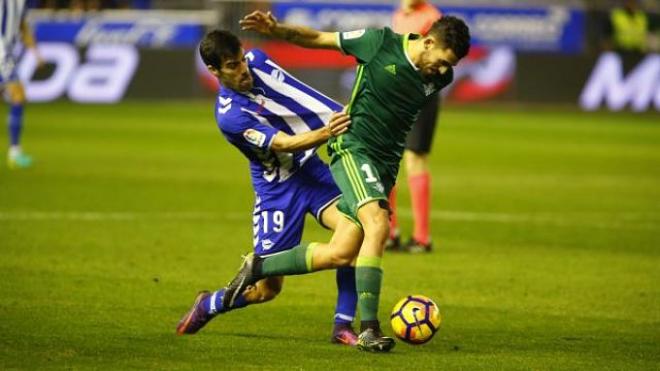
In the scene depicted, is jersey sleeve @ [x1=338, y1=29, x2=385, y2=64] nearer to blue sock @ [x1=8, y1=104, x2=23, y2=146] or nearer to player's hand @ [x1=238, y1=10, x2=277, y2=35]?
player's hand @ [x1=238, y1=10, x2=277, y2=35]

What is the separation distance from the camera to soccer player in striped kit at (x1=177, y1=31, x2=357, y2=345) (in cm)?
778

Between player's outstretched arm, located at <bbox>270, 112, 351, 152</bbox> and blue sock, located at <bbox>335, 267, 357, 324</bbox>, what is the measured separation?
0.79 m

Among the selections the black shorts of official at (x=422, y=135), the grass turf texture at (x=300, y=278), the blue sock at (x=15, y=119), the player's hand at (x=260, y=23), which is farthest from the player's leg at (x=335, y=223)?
the blue sock at (x=15, y=119)

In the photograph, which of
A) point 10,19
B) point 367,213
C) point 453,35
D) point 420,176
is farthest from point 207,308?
point 10,19

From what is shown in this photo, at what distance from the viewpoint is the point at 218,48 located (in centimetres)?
768

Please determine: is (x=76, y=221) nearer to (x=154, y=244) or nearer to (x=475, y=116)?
(x=154, y=244)

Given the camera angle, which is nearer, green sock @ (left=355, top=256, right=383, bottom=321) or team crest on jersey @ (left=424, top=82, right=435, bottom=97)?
green sock @ (left=355, top=256, right=383, bottom=321)

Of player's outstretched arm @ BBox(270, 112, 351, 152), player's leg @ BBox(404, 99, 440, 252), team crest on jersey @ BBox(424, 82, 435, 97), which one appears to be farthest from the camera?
player's leg @ BBox(404, 99, 440, 252)

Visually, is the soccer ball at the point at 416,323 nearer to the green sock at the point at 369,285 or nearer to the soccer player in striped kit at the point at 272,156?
the green sock at the point at 369,285

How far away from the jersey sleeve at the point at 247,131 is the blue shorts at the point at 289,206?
395 mm

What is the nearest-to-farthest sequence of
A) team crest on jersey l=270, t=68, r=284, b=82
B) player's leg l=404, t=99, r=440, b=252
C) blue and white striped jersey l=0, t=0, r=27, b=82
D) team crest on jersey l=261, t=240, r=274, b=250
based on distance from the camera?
team crest on jersey l=261, t=240, r=274, b=250 → team crest on jersey l=270, t=68, r=284, b=82 → player's leg l=404, t=99, r=440, b=252 → blue and white striped jersey l=0, t=0, r=27, b=82

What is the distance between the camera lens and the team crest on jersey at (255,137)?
777 cm

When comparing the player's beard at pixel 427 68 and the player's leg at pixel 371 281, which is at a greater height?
the player's beard at pixel 427 68

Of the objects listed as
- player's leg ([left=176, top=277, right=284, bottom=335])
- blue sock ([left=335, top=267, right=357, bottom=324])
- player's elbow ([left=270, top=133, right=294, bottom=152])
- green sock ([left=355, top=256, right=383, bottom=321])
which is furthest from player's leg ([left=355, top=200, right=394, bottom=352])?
player's leg ([left=176, top=277, right=284, bottom=335])
